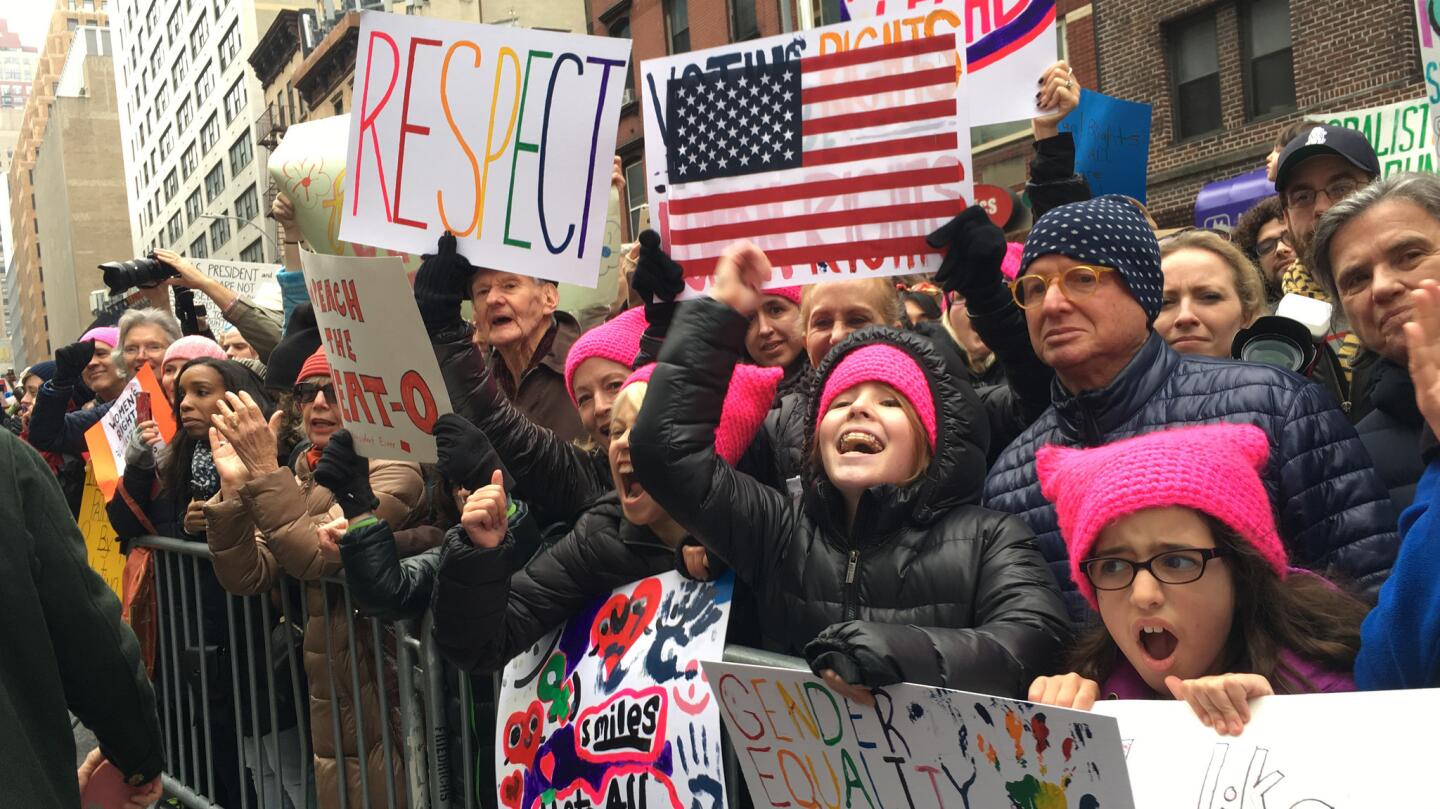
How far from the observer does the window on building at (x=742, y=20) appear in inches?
925

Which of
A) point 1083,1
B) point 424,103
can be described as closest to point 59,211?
point 1083,1

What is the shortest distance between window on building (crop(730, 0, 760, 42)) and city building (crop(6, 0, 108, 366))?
99.2 metres

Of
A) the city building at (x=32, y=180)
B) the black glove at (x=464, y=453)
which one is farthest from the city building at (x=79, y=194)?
the black glove at (x=464, y=453)

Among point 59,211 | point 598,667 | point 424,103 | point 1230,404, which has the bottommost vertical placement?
point 598,667

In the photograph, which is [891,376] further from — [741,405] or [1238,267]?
[1238,267]

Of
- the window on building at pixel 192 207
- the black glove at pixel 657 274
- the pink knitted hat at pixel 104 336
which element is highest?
the window on building at pixel 192 207

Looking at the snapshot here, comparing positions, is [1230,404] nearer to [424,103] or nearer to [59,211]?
[424,103]

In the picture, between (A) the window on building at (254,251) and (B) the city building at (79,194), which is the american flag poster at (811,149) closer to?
(A) the window on building at (254,251)

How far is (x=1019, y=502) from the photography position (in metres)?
2.77

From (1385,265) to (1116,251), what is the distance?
529 millimetres

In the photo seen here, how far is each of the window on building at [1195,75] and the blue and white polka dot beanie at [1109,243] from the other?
1497 centimetres

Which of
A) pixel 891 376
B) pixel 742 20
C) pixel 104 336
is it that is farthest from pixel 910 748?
pixel 742 20

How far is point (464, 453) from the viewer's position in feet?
10.8

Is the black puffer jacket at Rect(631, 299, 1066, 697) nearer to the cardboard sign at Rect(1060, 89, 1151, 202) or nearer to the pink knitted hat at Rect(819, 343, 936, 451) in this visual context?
the pink knitted hat at Rect(819, 343, 936, 451)
